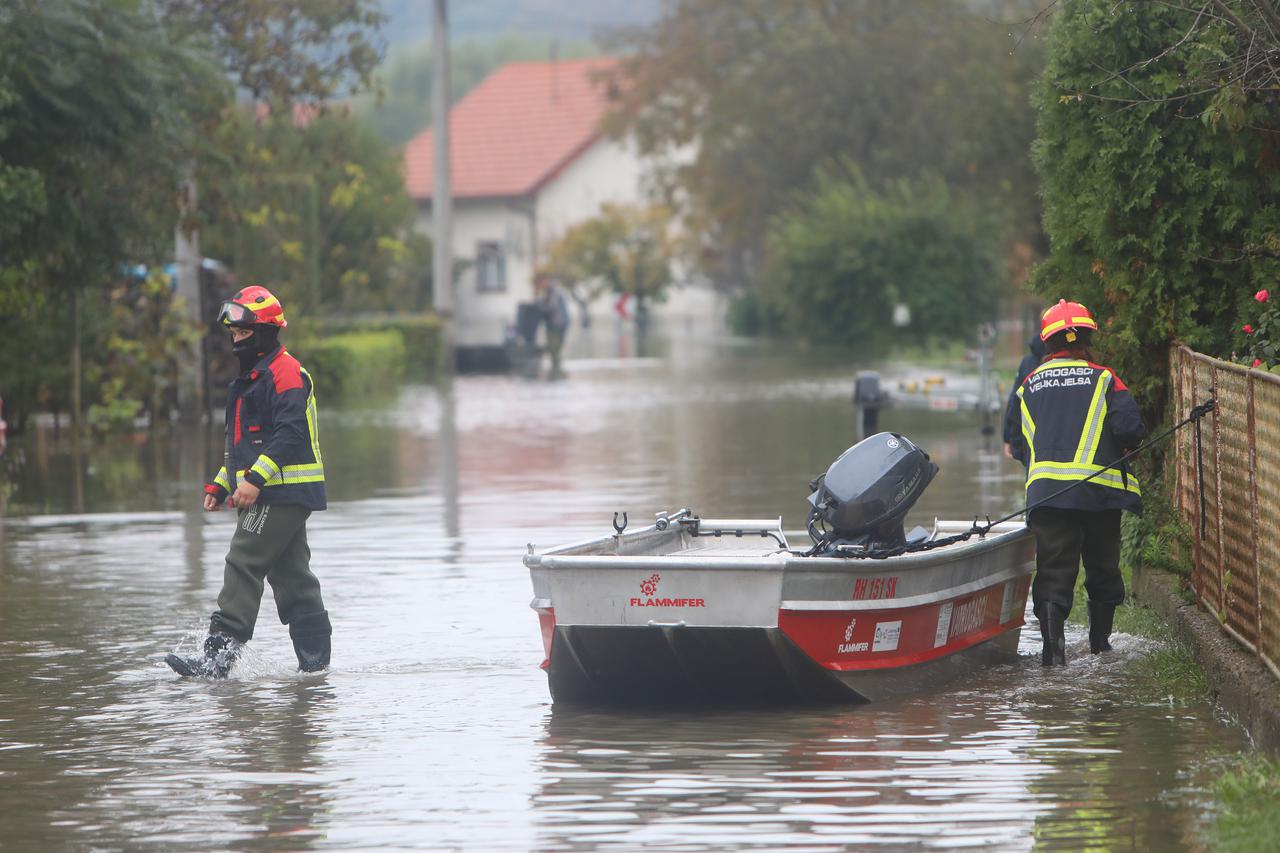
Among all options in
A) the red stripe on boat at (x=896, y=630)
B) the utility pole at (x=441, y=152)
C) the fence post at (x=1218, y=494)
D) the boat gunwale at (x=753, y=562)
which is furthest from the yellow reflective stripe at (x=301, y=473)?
the utility pole at (x=441, y=152)

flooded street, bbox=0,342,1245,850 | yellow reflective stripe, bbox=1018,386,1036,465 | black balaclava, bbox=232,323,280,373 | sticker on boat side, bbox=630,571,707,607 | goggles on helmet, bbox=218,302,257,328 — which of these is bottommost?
flooded street, bbox=0,342,1245,850

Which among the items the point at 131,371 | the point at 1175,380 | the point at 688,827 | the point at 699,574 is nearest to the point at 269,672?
the point at 699,574

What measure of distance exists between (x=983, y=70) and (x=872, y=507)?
37556 mm

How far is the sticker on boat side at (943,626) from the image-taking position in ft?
31.4

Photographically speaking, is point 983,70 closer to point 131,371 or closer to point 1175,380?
point 131,371

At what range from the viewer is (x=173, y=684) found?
10.1m

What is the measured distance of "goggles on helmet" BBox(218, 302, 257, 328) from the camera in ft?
33.9

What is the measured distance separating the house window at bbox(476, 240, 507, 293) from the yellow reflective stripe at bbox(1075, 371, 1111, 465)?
70.3 metres

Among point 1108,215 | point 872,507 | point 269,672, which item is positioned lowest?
point 269,672

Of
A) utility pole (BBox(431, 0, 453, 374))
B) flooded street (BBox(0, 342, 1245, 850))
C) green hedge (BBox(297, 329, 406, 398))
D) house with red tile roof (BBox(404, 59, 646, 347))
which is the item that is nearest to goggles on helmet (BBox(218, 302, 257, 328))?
flooded street (BBox(0, 342, 1245, 850))

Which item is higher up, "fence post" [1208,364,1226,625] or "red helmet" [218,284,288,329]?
"red helmet" [218,284,288,329]

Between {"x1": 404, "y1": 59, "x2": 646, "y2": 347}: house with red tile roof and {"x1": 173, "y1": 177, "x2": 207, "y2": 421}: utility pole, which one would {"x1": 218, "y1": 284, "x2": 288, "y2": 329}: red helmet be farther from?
{"x1": 404, "y1": 59, "x2": 646, "y2": 347}: house with red tile roof

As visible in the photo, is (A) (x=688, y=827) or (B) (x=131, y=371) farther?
(B) (x=131, y=371)

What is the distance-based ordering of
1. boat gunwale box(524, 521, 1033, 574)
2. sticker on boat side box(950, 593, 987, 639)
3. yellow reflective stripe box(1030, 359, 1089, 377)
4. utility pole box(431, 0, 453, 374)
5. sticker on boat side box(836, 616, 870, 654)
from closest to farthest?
boat gunwale box(524, 521, 1033, 574) → sticker on boat side box(836, 616, 870, 654) → sticker on boat side box(950, 593, 987, 639) → yellow reflective stripe box(1030, 359, 1089, 377) → utility pole box(431, 0, 453, 374)
